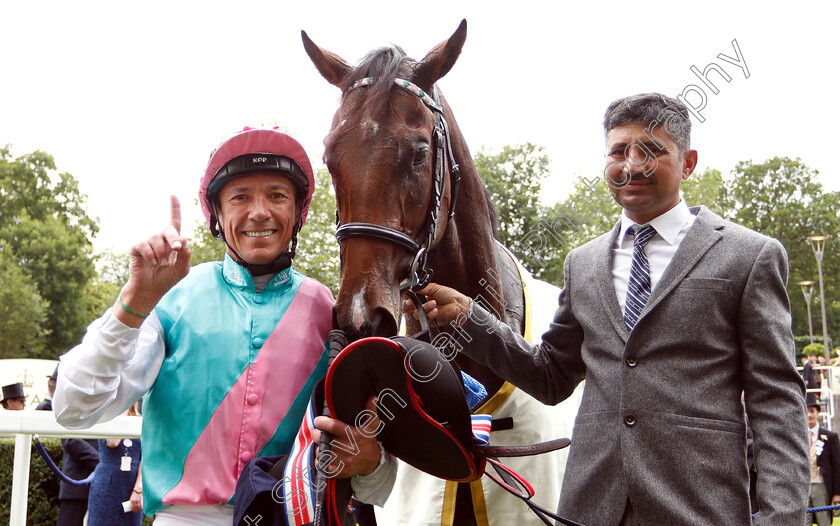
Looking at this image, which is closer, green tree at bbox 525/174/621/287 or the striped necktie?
the striped necktie

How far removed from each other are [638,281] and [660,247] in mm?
143

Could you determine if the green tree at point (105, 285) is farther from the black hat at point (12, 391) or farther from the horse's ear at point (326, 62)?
the horse's ear at point (326, 62)

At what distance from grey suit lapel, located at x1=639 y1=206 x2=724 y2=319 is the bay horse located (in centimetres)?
77

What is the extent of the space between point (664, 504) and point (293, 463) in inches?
39.6

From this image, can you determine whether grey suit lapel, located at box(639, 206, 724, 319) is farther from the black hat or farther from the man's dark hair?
the black hat

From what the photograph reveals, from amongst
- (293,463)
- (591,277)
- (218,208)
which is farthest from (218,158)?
(591,277)

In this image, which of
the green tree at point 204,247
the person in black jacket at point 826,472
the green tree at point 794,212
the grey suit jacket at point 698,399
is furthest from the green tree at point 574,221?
the green tree at point 794,212

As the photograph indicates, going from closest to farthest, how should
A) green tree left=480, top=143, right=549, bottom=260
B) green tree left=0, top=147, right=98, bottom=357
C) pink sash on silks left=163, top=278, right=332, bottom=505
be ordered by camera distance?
1. pink sash on silks left=163, top=278, right=332, bottom=505
2. green tree left=480, top=143, right=549, bottom=260
3. green tree left=0, top=147, right=98, bottom=357

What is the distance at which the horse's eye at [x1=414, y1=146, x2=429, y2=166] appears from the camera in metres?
2.43

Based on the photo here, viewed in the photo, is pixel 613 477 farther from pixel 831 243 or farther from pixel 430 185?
pixel 831 243

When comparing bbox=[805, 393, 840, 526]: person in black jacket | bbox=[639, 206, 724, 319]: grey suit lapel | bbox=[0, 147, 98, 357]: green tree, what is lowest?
bbox=[805, 393, 840, 526]: person in black jacket

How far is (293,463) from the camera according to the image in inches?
70.5

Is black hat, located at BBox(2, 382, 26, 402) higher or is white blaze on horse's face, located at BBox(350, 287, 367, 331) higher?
white blaze on horse's face, located at BBox(350, 287, 367, 331)

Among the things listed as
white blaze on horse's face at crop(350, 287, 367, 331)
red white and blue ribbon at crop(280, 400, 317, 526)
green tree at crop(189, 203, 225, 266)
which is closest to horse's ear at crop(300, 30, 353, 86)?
white blaze on horse's face at crop(350, 287, 367, 331)
